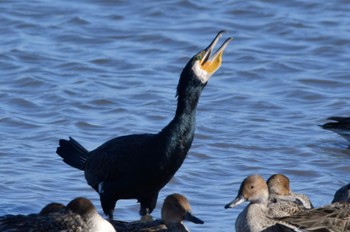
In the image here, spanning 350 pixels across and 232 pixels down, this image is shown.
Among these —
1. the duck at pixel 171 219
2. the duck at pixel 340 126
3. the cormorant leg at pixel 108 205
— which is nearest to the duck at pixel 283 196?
the duck at pixel 171 219

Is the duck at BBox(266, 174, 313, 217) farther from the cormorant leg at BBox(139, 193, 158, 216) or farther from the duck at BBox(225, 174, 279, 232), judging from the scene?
the cormorant leg at BBox(139, 193, 158, 216)

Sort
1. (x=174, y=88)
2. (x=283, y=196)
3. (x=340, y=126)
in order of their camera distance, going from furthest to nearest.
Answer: (x=174, y=88)
(x=340, y=126)
(x=283, y=196)

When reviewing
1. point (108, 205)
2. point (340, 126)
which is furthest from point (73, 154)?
point (340, 126)

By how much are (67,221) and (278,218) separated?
1.65m

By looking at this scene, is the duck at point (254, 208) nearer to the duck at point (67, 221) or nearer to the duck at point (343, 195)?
the duck at point (343, 195)

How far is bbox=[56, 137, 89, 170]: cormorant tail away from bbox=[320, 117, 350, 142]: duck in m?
3.35

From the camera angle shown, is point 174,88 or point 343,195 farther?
point 174,88

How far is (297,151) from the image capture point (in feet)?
44.8

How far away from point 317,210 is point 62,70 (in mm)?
7227

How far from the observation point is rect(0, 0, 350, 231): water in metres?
12.6

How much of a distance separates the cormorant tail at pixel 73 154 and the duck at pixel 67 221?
197cm

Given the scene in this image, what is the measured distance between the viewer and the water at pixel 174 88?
12.6 m

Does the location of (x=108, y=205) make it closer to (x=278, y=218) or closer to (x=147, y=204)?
(x=147, y=204)

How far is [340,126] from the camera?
14188 mm
